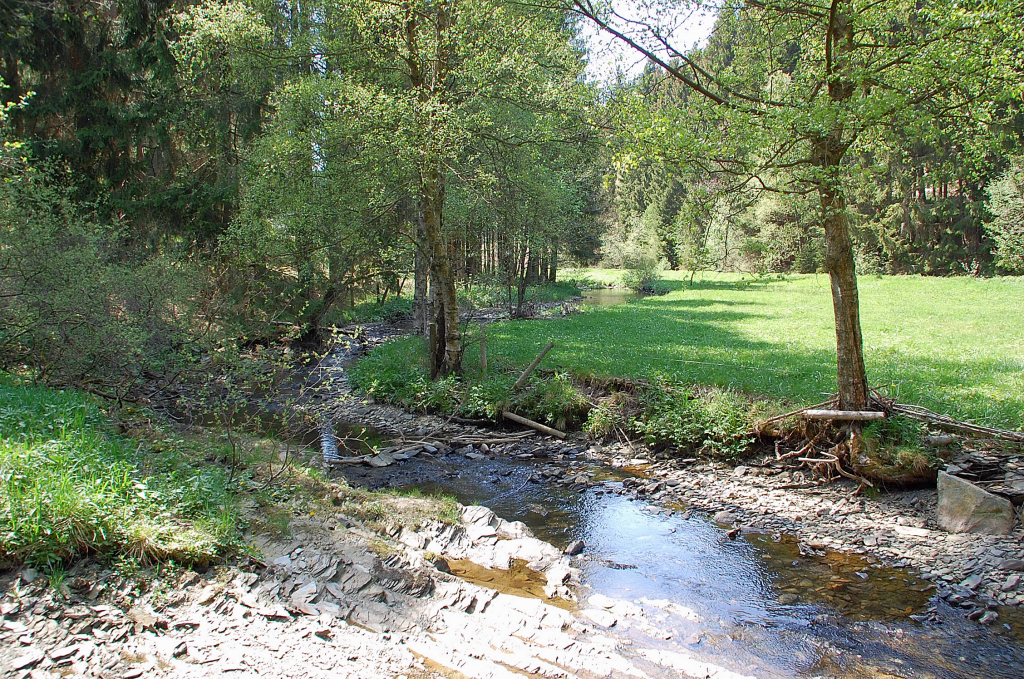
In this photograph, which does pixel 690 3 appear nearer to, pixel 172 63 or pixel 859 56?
pixel 859 56

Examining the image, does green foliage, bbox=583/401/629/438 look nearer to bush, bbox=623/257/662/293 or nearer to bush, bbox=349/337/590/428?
bush, bbox=349/337/590/428

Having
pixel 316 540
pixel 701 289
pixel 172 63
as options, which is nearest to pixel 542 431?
pixel 316 540

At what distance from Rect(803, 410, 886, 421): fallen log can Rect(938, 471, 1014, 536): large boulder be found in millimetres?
1213

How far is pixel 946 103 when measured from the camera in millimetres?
8023

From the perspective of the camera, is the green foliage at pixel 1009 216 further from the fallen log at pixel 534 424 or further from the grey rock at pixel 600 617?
the grey rock at pixel 600 617

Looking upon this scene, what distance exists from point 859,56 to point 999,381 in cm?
663

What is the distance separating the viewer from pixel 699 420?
36.3 feet

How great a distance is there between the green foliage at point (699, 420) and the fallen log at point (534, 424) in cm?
148

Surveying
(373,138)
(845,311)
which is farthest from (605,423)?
(373,138)

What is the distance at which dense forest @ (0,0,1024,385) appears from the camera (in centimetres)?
845

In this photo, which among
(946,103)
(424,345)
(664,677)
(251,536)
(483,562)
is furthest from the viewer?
(424,345)

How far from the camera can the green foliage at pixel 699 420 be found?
415 inches

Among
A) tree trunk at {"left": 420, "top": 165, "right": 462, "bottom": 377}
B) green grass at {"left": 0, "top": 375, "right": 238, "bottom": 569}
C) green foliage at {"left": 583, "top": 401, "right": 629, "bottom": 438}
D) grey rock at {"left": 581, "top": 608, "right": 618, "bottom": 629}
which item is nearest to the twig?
green foliage at {"left": 583, "top": 401, "right": 629, "bottom": 438}

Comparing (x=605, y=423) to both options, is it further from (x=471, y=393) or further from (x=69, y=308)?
(x=69, y=308)
